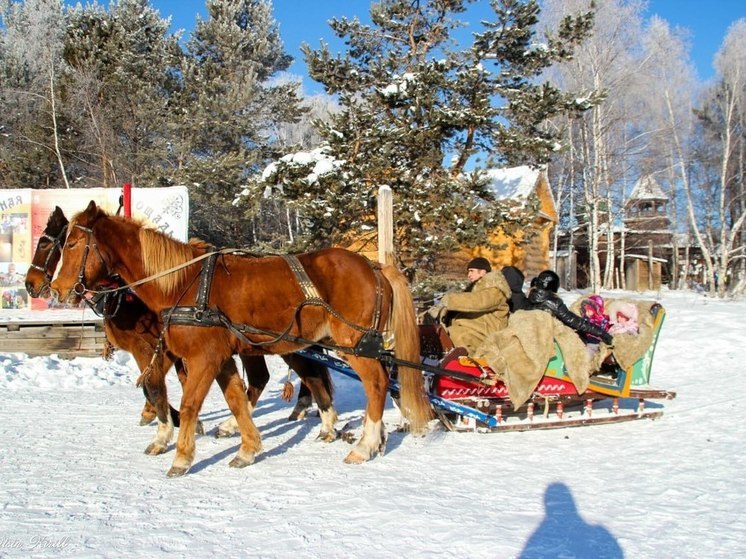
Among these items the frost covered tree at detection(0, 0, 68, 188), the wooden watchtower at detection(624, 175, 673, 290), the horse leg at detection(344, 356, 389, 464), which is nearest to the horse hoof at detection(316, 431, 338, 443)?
the horse leg at detection(344, 356, 389, 464)

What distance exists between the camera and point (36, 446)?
520cm

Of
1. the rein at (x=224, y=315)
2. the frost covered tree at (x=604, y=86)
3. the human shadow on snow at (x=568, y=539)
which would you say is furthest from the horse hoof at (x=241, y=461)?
the frost covered tree at (x=604, y=86)

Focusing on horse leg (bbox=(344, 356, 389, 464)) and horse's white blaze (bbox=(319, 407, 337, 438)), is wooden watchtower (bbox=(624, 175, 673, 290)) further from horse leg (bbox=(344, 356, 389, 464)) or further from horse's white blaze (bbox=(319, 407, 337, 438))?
horse leg (bbox=(344, 356, 389, 464))

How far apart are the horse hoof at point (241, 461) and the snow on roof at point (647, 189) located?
23969 mm

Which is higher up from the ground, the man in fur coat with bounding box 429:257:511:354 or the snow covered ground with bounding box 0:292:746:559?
the man in fur coat with bounding box 429:257:511:354

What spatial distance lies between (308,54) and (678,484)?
424 inches

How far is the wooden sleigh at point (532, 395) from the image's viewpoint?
580cm

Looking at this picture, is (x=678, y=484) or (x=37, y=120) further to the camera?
(x=37, y=120)

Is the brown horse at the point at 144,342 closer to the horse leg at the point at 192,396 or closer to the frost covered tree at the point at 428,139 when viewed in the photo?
the horse leg at the point at 192,396

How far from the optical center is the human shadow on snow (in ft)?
10.2

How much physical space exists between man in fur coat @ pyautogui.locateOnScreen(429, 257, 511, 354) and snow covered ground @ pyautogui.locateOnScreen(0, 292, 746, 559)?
0.99 m

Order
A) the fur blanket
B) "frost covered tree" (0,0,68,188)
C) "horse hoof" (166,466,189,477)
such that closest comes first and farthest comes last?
"horse hoof" (166,466,189,477) → the fur blanket → "frost covered tree" (0,0,68,188)

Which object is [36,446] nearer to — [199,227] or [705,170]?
[199,227]

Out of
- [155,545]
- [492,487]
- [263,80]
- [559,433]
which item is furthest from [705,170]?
[155,545]
